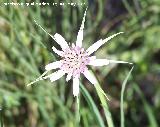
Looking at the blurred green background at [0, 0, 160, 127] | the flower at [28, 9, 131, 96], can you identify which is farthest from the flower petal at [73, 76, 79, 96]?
the blurred green background at [0, 0, 160, 127]

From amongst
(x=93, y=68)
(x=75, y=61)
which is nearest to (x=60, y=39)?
(x=75, y=61)

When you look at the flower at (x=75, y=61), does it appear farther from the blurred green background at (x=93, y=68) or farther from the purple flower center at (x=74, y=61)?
the blurred green background at (x=93, y=68)

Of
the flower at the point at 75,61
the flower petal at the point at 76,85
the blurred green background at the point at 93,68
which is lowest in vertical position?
the flower petal at the point at 76,85

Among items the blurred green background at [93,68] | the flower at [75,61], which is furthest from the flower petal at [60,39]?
the blurred green background at [93,68]

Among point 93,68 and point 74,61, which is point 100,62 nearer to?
point 74,61

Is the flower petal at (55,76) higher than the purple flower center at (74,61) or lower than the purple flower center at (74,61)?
lower

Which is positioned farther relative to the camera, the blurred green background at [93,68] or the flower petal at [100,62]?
the blurred green background at [93,68]
